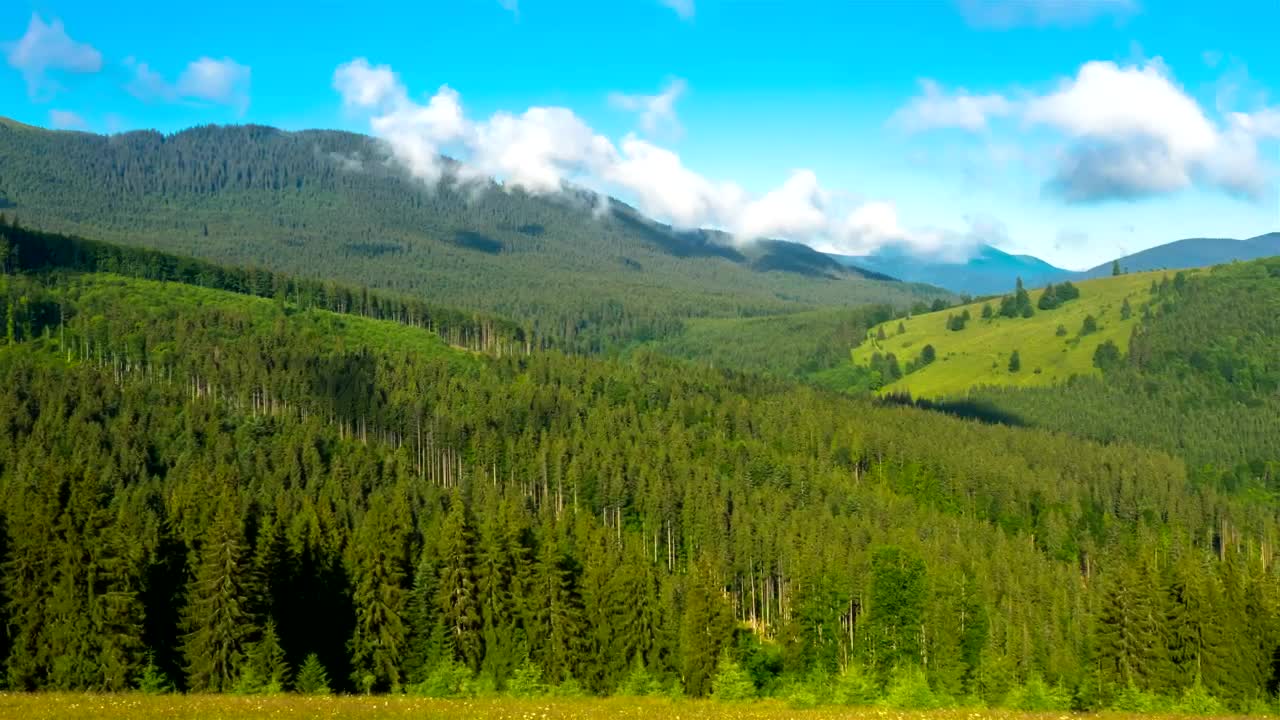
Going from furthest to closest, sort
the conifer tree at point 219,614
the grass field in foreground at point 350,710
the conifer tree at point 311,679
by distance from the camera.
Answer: the conifer tree at point 219,614, the conifer tree at point 311,679, the grass field in foreground at point 350,710

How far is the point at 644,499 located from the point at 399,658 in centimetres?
8577

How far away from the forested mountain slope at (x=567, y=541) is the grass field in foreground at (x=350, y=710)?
17.5 meters

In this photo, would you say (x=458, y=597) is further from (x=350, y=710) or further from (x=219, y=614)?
(x=350, y=710)

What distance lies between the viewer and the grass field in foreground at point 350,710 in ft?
109

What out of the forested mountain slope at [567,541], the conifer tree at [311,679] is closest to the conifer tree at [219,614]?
the forested mountain slope at [567,541]

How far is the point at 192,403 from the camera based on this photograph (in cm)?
16788

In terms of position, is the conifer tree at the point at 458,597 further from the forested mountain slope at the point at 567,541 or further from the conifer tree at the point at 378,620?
the conifer tree at the point at 378,620

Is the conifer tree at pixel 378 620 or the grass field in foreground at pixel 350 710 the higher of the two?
the grass field in foreground at pixel 350 710

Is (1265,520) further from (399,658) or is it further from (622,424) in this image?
(399,658)

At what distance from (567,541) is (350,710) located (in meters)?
68.6

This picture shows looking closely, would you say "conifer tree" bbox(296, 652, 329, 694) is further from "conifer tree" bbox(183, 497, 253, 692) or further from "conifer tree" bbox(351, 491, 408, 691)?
"conifer tree" bbox(351, 491, 408, 691)

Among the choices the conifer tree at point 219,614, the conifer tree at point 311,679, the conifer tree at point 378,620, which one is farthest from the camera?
the conifer tree at point 378,620

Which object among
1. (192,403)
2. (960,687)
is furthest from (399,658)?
(192,403)

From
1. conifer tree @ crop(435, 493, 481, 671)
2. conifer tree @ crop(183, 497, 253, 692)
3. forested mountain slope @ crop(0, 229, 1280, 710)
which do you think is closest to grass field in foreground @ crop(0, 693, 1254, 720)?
forested mountain slope @ crop(0, 229, 1280, 710)
